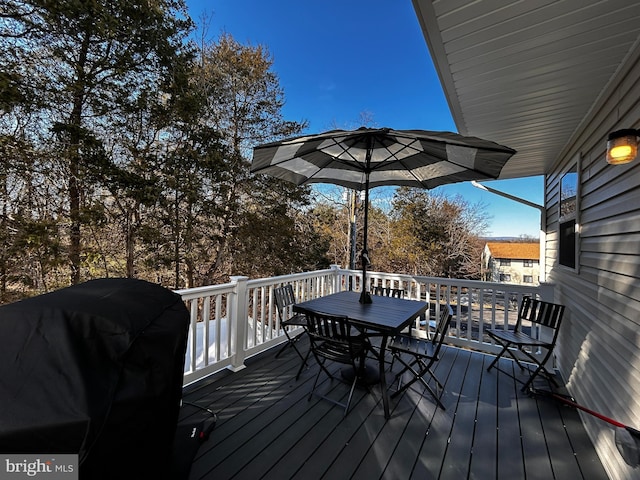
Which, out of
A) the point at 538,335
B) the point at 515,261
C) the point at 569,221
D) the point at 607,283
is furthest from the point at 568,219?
the point at 515,261

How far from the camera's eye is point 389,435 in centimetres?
223

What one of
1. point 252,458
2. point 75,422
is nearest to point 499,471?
point 252,458

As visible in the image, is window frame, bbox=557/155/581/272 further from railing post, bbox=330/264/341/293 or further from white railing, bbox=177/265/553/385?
railing post, bbox=330/264/341/293

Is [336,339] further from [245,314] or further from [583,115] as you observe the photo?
[583,115]

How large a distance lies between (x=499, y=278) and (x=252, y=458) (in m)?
20.7

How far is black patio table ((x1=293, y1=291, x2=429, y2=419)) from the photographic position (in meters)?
2.57

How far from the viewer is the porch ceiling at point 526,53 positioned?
5.33 feet

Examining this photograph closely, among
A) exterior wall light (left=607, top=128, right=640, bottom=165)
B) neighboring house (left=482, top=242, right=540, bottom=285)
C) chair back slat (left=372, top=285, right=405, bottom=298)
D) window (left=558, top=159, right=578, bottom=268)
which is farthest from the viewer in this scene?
neighboring house (left=482, top=242, right=540, bottom=285)

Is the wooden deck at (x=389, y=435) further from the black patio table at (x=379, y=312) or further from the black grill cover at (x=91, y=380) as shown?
the black grill cover at (x=91, y=380)

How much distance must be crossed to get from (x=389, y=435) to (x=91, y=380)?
6.84 ft

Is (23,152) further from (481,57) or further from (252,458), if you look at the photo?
(481,57)

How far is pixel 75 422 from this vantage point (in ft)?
3.12

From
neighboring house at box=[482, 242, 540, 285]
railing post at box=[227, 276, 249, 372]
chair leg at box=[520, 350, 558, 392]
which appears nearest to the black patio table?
railing post at box=[227, 276, 249, 372]

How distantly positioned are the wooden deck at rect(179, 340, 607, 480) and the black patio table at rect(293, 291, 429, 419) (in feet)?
1.11
